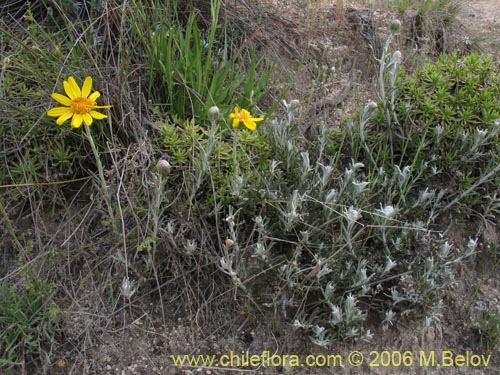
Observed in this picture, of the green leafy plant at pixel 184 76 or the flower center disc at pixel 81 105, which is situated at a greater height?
the flower center disc at pixel 81 105

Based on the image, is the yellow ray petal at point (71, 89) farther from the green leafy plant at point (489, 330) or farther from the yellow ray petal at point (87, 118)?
the green leafy plant at point (489, 330)

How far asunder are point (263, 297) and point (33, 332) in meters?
0.92

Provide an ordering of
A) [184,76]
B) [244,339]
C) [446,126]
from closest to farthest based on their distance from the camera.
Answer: [244,339]
[446,126]
[184,76]

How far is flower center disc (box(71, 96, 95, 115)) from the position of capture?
2.02 metres

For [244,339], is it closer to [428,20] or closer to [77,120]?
[77,120]

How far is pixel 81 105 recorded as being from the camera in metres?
2.02

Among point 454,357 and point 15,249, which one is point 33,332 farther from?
point 454,357

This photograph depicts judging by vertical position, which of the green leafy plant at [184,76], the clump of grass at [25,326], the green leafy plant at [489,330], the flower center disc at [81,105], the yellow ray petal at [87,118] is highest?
the flower center disc at [81,105]

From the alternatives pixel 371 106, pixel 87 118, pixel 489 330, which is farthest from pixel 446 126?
pixel 87 118

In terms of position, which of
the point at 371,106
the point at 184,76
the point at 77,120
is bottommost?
the point at 184,76

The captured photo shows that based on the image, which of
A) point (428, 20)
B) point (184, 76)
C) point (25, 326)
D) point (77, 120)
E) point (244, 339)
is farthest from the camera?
point (428, 20)

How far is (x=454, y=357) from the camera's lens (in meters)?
2.32

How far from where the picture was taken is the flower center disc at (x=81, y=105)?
2.02 m

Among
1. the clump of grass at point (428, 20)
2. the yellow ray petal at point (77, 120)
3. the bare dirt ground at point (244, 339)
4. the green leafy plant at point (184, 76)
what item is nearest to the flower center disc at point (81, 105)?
the yellow ray petal at point (77, 120)
